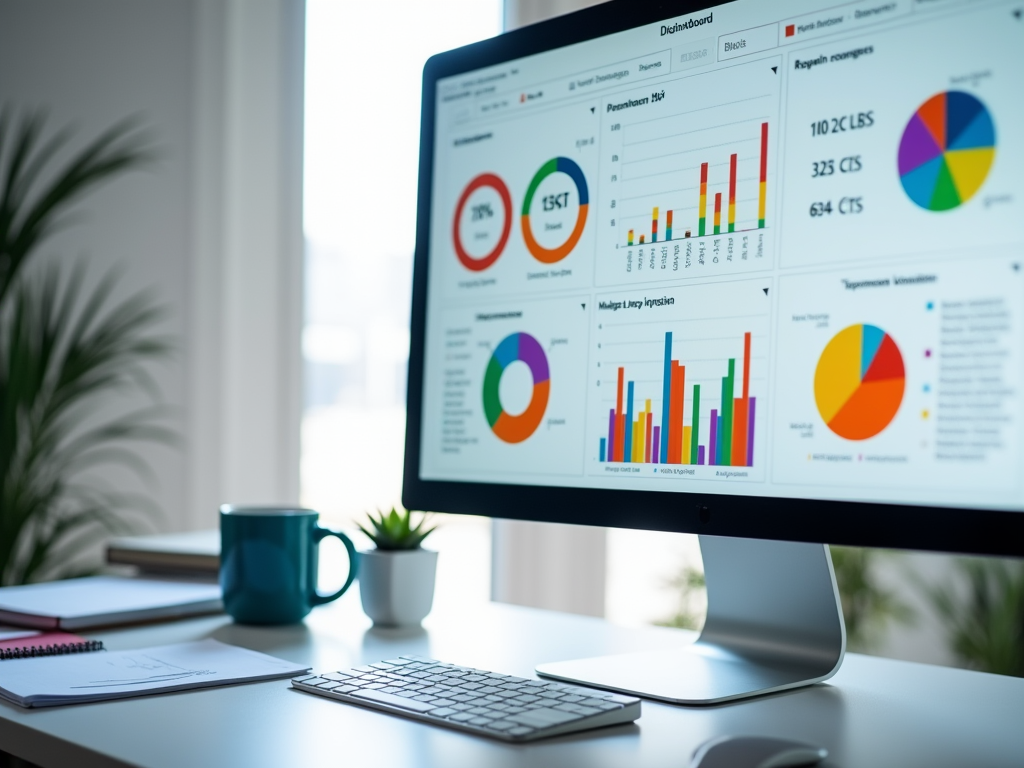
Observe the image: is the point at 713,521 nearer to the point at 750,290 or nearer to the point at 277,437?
the point at 750,290

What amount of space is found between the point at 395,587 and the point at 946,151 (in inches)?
25.3

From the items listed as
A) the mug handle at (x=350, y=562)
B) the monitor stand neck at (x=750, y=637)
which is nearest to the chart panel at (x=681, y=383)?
the monitor stand neck at (x=750, y=637)

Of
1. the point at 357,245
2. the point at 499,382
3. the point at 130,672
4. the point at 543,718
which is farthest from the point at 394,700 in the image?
the point at 357,245

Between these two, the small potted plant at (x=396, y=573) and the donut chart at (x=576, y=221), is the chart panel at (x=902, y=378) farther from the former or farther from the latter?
the small potted plant at (x=396, y=573)

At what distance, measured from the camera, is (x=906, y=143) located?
2.13ft

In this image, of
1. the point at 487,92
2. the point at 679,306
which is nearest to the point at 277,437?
the point at 487,92

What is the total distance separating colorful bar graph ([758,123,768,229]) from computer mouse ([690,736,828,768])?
1.22ft

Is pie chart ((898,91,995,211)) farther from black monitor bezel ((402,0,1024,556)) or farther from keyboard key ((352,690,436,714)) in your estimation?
keyboard key ((352,690,436,714))

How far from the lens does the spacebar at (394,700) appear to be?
2.06 feet

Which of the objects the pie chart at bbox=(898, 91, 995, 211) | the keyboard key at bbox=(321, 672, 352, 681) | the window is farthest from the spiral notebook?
the window

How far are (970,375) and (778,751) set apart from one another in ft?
0.87

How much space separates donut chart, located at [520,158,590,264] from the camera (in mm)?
846

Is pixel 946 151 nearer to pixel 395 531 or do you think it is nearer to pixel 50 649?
pixel 395 531

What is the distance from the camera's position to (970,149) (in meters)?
0.62
